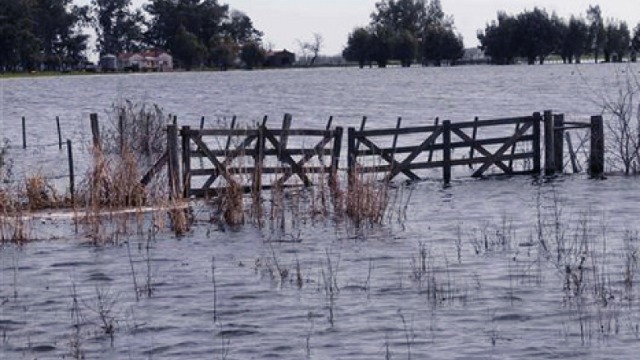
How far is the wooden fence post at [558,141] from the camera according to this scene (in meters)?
34.9

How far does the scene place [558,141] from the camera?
1409 inches

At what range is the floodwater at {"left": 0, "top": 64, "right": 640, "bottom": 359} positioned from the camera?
632 inches

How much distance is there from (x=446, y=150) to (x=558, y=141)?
3273mm

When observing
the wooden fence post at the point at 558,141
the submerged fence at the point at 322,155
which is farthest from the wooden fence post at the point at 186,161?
the wooden fence post at the point at 558,141

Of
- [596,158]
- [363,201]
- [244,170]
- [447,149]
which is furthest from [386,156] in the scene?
[363,201]

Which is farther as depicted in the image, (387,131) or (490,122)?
(490,122)

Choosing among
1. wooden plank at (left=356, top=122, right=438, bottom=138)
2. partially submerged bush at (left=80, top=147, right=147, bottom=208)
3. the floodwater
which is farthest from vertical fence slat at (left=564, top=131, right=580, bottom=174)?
partially submerged bush at (left=80, top=147, right=147, bottom=208)

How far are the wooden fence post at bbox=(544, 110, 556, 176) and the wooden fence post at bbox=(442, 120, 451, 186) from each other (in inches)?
100

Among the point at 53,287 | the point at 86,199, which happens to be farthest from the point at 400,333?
the point at 86,199

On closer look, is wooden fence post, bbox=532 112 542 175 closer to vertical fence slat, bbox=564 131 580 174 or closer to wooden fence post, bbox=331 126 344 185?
vertical fence slat, bbox=564 131 580 174

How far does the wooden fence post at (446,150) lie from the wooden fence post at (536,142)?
7.59 feet

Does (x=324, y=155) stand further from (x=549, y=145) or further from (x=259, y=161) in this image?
(x=549, y=145)

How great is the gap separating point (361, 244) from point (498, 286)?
5.12m

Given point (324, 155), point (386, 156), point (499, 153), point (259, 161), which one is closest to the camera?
point (259, 161)
